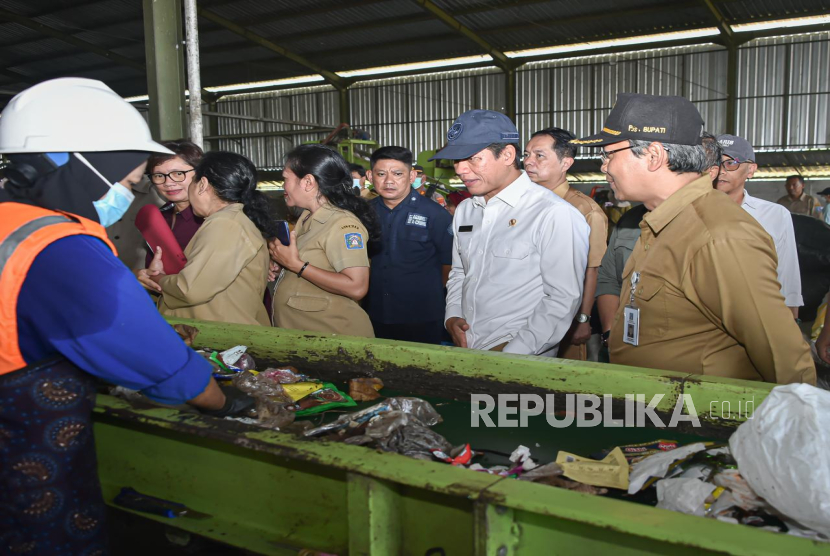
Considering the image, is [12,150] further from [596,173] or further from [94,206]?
[596,173]

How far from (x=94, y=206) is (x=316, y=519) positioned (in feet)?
2.59

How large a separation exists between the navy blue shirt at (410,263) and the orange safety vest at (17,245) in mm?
2381

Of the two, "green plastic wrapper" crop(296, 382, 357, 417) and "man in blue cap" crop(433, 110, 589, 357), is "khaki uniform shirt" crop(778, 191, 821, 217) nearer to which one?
"man in blue cap" crop(433, 110, 589, 357)

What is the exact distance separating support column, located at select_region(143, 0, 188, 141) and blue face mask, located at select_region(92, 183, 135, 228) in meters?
3.51

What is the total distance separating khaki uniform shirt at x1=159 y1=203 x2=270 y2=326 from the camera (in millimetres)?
2418

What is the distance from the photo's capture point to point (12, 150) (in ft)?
3.99

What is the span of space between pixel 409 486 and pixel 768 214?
2.35 meters

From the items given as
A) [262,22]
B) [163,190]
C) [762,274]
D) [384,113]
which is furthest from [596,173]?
[762,274]

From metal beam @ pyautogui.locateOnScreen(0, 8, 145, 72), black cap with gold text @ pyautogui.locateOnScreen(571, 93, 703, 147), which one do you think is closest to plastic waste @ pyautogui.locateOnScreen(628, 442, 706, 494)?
black cap with gold text @ pyautogui.locateOnScreen(571, 93, 703, 147)

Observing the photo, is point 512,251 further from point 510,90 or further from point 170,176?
point 510,90

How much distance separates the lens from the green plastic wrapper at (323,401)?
194 cm

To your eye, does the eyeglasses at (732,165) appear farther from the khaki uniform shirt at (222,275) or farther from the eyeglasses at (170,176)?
the eyeglasses at (170,176)

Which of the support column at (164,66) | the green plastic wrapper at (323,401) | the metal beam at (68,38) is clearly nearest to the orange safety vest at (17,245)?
the green plastic wrapper at (323,401)

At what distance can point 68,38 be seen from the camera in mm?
13617
